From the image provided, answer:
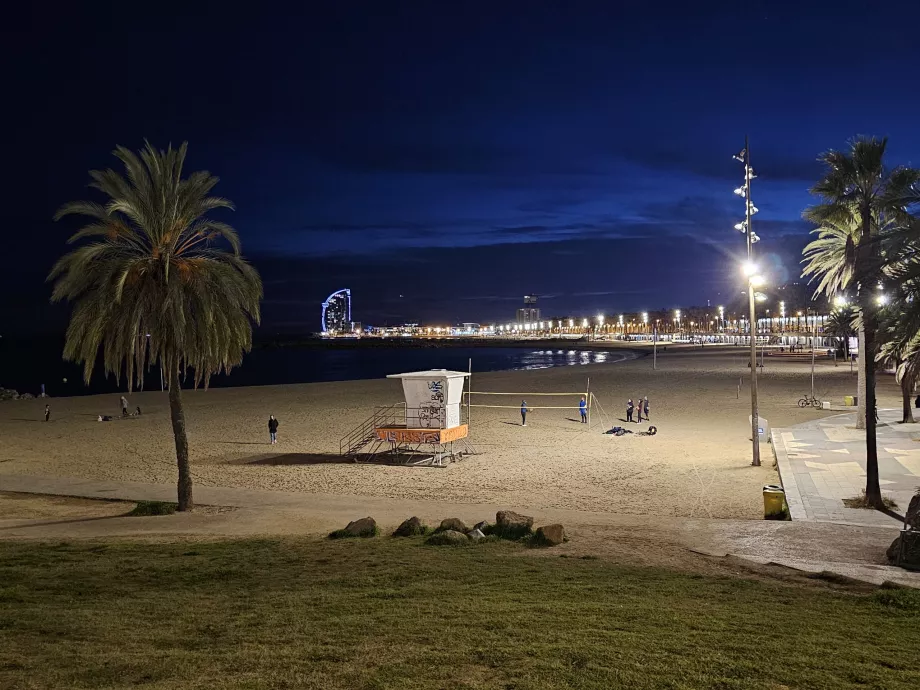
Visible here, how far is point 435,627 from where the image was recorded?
22.5ft

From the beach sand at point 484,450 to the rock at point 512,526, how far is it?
167 inches

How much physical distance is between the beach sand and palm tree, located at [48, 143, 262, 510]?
5.70 metres

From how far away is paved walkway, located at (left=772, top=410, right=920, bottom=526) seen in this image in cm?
1550

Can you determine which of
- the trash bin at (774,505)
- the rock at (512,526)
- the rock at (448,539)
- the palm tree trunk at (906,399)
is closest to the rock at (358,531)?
the rock at (448,539)

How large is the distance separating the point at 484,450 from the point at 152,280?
1474 centimetres

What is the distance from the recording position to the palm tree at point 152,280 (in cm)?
1620

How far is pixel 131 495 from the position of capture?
744 inches

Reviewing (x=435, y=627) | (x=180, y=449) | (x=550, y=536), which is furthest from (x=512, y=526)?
(x=180, y=449)

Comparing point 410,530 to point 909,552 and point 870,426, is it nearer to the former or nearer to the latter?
point 909,552

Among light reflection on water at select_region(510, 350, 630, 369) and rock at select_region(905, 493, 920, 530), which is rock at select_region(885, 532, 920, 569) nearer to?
rock at select_region(905, 493, 920, 530)

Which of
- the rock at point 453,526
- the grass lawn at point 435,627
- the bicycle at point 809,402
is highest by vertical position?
the bicycle at point 809,402

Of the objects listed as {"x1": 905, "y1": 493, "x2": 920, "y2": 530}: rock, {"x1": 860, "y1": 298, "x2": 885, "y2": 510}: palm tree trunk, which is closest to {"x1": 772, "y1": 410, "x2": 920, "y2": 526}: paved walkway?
{"x1": 860, "y1": 298, "x2": 885, "y2": 510}: palm tree trunk

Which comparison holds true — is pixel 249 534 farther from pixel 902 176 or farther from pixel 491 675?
pixel 902 176

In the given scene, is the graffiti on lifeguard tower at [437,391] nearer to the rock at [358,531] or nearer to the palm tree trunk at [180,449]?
the palm tree trunk at [180,449]
